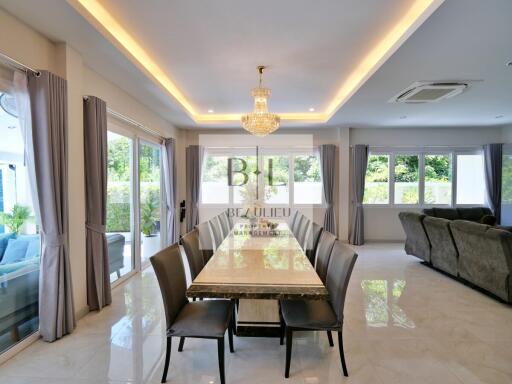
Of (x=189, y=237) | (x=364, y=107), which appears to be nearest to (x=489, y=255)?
(x=364, y=107)

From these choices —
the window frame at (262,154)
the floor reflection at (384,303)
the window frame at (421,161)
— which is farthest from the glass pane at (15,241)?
the window frame at (421,161)

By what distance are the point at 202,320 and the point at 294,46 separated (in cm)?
273

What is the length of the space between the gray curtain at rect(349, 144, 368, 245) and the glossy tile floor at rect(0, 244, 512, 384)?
9.74 ft

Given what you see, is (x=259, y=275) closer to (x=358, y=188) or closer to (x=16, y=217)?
(x=16, y=217)

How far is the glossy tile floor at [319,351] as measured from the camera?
6.36ft

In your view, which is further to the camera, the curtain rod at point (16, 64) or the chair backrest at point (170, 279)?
the curtain rod at point (16, 64)

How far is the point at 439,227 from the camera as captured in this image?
390 cm

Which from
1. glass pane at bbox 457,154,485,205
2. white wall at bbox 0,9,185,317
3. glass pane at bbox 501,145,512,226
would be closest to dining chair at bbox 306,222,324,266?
white wall at bbox 0,9,185,317

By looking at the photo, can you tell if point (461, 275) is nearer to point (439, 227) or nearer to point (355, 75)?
point (439, 227)

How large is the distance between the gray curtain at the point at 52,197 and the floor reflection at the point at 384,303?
2877 millimetres

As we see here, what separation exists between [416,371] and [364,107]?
12.3ft

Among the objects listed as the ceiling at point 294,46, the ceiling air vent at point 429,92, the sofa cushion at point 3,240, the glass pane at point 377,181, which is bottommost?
the sofa cushion at point 3,240

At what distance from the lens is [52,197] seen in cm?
230

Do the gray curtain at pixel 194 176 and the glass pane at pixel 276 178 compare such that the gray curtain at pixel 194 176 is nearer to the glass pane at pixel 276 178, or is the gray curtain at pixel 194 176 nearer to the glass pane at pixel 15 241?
the glass pane at pixel 276 178
